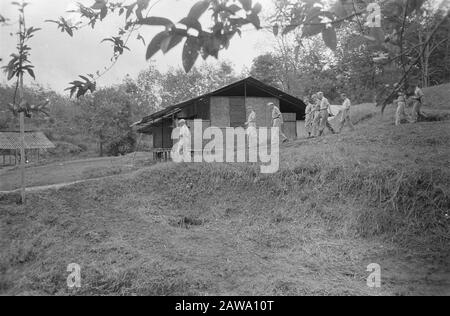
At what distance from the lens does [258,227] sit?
8023mm

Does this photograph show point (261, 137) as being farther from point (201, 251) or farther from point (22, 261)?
point (22, 261)

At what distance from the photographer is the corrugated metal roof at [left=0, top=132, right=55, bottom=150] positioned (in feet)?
107

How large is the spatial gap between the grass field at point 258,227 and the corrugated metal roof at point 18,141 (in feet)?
83.6

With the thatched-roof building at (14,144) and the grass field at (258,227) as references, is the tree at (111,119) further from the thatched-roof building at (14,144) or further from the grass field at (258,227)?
the grass field at (258,227)

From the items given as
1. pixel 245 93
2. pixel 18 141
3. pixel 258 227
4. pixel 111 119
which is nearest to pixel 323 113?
pixel 245 93

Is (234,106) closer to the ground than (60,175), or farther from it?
farther from it

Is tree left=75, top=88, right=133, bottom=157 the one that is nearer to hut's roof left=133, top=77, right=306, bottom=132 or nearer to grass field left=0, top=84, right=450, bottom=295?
hut's roof left=133, top=77, right=306, bottom=132

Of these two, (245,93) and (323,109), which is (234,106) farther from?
(323,109)

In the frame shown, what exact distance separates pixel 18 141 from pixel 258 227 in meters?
32.5

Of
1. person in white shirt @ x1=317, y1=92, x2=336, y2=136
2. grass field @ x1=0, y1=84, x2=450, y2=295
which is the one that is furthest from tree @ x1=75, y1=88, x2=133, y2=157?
grass field @ x1=0, y1=84, x2=450, y2=295

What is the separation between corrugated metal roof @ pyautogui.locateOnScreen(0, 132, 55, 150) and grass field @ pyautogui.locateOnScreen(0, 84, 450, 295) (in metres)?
25.5

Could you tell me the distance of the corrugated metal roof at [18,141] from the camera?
32.7 metres

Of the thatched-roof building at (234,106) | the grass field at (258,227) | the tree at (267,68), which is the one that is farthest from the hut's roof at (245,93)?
the tree at (267,68)
